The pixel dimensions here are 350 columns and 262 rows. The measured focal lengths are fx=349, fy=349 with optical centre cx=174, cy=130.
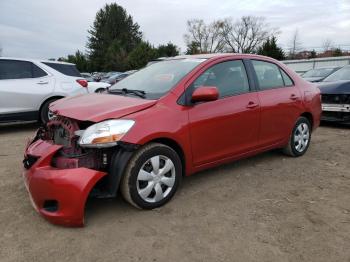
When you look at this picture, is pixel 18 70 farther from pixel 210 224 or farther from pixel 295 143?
pixel 210 224

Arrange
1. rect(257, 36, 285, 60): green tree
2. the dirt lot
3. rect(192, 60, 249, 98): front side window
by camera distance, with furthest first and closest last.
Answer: rect(257, 36, 285, 60): green tree
rect(192, 60, 249, 98): front side window
the dirt lot

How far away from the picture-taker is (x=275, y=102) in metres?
4.68

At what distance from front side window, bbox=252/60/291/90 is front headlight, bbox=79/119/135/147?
221 centimetres

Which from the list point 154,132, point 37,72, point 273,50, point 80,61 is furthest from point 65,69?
A: point 80,61

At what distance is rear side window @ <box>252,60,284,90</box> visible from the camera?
4.62m

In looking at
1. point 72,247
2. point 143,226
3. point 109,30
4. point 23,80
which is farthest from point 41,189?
point 109,30

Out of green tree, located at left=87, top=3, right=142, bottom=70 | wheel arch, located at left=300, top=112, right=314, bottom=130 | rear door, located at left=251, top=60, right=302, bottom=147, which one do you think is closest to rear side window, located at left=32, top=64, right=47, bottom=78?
rear door, located at left=251, top=60, right=302, bottom=147

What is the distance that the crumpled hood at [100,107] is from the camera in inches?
127

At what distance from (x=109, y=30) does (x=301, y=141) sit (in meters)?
69.2

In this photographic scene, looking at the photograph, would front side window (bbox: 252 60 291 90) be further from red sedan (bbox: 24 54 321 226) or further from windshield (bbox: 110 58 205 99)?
windshield (bbox: 110 58 205 99)

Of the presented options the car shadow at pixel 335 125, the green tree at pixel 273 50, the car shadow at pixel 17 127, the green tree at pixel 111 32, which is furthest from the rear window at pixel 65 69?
the green tree at pixel 111 32

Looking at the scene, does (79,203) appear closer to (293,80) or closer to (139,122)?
(139,122)

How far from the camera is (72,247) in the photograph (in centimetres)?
281

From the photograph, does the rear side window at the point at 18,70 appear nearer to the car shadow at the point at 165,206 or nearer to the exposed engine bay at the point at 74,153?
the exposed engine bay at the point at 74,153
